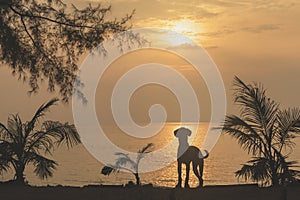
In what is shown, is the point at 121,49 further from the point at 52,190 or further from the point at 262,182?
the point at 262,182

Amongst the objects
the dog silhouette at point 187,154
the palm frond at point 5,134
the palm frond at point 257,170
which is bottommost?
the palm frond at point 257,170

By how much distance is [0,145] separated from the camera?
14.3m

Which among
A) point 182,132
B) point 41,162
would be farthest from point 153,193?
point 41,162

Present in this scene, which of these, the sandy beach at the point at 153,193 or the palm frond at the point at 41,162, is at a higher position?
the palm frond at the point at 41,162

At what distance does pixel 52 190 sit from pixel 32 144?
168 inches

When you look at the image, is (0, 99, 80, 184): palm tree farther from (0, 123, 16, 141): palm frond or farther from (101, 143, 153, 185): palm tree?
(101, 143, 153, 185): palm tree

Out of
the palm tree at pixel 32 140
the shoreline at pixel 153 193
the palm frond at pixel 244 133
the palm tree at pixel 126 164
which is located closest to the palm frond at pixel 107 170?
the palm tree at pixel 126 164

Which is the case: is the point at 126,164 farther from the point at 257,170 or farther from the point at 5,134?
the point at 257,170

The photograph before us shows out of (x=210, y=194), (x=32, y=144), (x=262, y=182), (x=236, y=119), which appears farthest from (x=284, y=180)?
(x=32, y=144)

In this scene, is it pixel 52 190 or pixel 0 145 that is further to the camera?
pixel 0 145

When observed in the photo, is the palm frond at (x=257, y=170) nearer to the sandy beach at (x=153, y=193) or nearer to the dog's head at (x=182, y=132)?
the dog's head at (x=182, y=132)

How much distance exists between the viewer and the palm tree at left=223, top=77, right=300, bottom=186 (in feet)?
43.9

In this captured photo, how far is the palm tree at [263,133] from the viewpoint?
1337 cm

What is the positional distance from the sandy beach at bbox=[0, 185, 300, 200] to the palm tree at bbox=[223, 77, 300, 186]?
2408 millimetres
